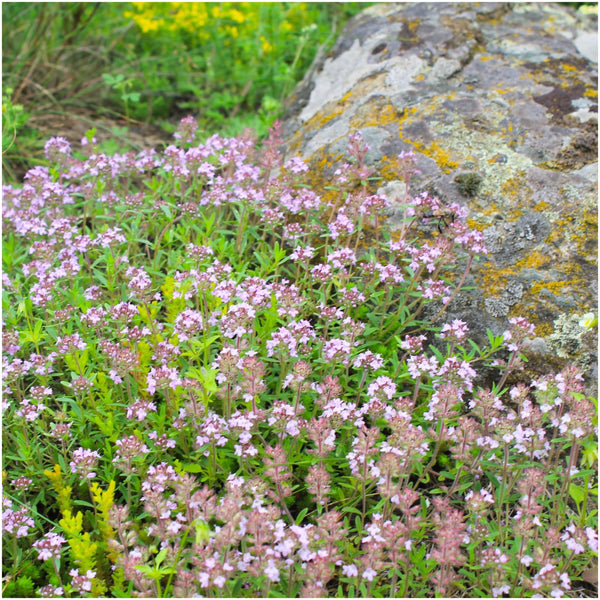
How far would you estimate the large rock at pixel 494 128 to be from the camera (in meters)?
4.01

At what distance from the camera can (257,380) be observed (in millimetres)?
2979

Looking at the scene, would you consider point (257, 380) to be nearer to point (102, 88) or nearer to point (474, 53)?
point (474, 53)

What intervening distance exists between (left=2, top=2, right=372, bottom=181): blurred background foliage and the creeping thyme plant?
2665 mm

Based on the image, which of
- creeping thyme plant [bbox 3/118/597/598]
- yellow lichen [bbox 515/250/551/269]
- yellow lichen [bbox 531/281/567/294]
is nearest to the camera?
creeping thyme plant [bbox 3/118/597/598]

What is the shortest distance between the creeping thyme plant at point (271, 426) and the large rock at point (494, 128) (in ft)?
1.07

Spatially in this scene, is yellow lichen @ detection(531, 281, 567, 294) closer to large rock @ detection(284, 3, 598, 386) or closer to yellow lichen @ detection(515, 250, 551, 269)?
large rock @ detection(284, 3, 598, 386)

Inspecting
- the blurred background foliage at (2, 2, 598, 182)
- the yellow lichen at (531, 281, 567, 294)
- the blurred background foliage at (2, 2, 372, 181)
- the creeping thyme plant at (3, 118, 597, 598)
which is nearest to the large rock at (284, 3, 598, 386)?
the yellow lichen at (531, 281, 567, 294)

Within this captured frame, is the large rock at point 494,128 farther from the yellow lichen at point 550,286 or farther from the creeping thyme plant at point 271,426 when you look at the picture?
the creeping thyme plant at point 271,426

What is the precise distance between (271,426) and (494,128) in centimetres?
303

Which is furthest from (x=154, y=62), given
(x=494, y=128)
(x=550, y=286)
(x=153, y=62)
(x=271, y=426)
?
(x=271, y=426)

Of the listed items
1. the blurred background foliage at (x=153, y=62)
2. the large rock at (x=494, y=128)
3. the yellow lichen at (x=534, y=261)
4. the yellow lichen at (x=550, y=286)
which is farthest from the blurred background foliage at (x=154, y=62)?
the yellow lichen at (x=550, y=286)

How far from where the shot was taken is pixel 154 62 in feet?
25.2

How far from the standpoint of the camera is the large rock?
401 cm

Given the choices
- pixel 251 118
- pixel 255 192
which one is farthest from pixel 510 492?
pixel 251 118
